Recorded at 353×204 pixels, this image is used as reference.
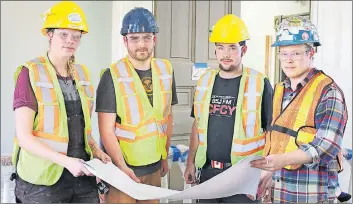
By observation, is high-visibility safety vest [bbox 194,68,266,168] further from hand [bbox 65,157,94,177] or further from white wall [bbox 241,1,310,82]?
white wall [bbox 241,1,310,82]

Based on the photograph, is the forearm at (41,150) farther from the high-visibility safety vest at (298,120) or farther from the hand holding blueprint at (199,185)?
the high-visibility safety vest at (298,120)

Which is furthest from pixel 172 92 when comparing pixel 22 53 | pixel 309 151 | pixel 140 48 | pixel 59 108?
pixel 22 53

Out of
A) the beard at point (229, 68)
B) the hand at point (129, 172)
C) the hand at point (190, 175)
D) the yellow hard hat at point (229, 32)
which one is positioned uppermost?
the yellow hard hat at point (229, 32)

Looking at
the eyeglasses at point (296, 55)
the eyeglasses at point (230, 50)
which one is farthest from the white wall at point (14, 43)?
the eyeglasses at point (296, 55)

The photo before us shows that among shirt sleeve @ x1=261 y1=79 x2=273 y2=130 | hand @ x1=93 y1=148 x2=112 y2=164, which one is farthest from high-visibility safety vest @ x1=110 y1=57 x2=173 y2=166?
shirt sleeve @ x1=261 y1=79 x2=273 y2=130

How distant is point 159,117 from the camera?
191 cm

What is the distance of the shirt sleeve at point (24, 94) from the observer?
5.16 ft

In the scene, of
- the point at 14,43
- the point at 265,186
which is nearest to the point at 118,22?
the point at 14,43

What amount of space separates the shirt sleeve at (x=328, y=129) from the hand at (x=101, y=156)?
825mm

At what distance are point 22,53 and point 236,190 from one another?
1756 millimetres

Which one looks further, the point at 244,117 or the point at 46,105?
the point at 244,117

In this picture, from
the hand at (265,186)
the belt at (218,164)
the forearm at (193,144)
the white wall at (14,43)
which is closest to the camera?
the hand at (265,186)

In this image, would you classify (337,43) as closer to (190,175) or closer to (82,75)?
(190,175)

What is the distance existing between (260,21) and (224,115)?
3.19 meters
